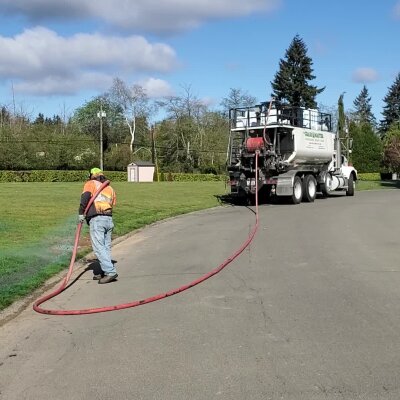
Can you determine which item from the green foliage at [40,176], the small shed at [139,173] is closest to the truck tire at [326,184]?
the green foliage at [40,176]

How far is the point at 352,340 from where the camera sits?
18.4ft

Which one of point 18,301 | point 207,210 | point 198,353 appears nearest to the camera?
point 198,353

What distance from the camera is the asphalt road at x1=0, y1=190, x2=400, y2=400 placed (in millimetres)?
4512

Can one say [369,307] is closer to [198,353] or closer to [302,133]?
[198,353]

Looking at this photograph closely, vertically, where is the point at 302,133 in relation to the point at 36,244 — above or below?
above

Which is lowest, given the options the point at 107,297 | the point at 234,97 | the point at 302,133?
the point at 107,297

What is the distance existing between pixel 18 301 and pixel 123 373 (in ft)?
10.8

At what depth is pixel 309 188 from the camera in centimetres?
2573

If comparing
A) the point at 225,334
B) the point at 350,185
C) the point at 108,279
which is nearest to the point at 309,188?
the point at 350,185

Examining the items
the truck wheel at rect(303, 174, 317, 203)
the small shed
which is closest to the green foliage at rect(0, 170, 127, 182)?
the small shed

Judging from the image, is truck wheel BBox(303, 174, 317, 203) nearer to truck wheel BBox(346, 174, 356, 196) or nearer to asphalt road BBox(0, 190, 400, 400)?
truck wheel BBox(346, 174, 356, 196)

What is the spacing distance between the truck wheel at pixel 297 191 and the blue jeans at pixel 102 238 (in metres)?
16.2

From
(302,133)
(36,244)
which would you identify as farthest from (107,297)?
(302,133)

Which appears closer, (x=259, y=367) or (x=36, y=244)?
(x=259, y=367)
